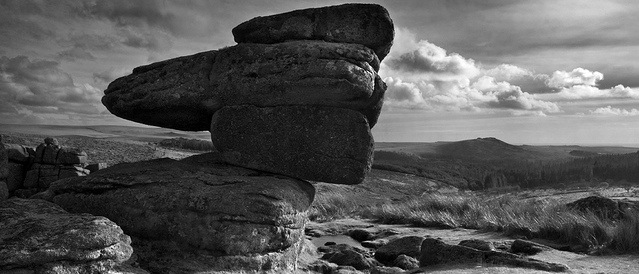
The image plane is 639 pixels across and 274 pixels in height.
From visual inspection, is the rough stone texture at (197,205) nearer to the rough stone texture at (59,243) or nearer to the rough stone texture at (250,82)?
the rough stone texture at (59,243)

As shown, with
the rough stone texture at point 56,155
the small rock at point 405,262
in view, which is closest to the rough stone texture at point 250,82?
the small rock at point 405,262

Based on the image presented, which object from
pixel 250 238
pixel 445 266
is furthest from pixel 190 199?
pixel 445 266

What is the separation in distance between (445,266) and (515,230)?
19.9 ft

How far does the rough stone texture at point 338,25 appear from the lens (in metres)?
12.4

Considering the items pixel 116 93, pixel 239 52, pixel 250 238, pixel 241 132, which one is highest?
pixel 239 52

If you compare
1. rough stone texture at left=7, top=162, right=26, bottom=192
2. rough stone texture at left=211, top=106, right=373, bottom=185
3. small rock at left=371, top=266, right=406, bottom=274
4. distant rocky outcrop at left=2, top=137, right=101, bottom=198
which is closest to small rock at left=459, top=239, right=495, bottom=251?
small rock at left=371, top=266, right=406, bottom=274

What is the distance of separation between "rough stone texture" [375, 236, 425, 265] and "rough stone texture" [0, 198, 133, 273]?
8053 millimetres

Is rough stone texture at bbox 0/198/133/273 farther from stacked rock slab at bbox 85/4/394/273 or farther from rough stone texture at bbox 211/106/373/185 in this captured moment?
rough stone texture at bbox 211/106/373/185

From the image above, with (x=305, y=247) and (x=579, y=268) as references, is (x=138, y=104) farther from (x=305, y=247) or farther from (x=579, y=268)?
(x=579, y=268)

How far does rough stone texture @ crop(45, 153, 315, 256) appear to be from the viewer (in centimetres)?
995

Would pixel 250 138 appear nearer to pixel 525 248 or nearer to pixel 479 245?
pixel 479 245

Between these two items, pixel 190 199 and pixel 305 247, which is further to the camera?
pixel 305 247

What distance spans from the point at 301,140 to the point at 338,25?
9.99ft

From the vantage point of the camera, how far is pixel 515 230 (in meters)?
16.8
